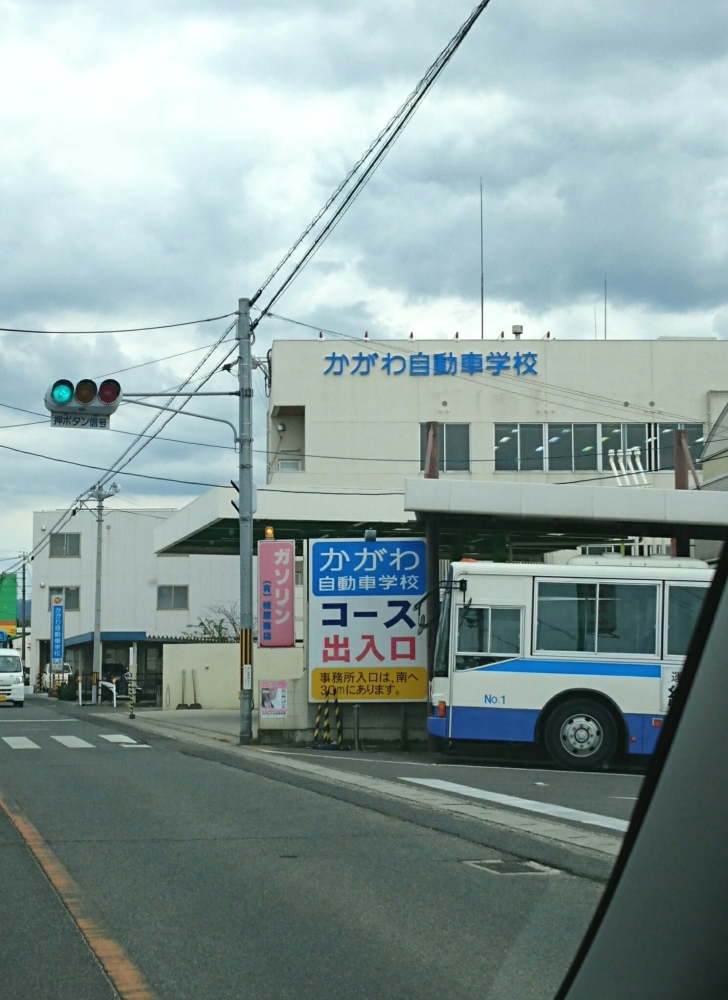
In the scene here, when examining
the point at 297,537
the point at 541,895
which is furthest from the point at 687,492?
the point at 297,537

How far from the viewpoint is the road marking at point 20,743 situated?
20.3 metres

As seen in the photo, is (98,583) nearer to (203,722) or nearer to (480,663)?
(203,722)

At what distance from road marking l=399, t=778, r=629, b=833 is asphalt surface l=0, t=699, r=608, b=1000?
0.41 meters

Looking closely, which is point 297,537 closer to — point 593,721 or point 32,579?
point 593,721

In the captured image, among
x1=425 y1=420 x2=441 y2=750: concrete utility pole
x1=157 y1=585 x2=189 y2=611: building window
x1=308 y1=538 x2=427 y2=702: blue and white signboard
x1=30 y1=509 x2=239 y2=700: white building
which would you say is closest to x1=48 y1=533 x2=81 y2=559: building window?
x1=30 y1=509 x2=239 y2=700: white building

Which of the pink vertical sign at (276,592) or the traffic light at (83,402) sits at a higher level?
the traffic light at (83,402)

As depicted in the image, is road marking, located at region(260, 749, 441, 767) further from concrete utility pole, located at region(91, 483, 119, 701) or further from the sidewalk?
concrete utility pole, located at region(91, 483, 119, 701)

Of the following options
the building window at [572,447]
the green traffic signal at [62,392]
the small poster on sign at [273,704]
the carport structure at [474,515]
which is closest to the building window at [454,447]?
the building window at [572,447]

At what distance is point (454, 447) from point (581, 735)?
110 feet

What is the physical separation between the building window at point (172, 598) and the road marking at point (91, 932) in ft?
191

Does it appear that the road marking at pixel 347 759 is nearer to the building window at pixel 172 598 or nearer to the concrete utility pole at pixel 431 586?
the concrete utility pole at pixel 431 586

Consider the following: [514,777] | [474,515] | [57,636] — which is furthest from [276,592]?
[57,636]

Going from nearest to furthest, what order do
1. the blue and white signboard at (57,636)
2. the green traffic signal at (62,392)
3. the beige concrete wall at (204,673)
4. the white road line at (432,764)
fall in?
the white road line at (432,764) → the green traffic signal at (62,392) → the beige concrete wall at (204,673) → the blue and white signboard at (57,636)

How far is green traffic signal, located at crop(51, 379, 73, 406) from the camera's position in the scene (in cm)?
1734
